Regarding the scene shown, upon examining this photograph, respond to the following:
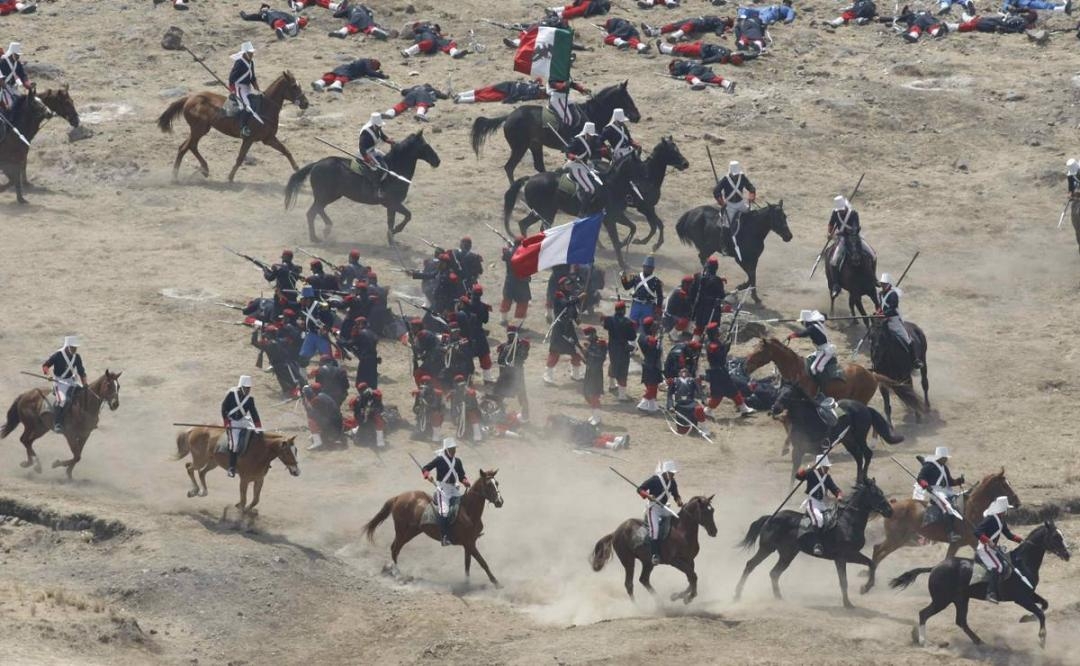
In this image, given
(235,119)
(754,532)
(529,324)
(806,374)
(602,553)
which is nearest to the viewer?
(602,553)

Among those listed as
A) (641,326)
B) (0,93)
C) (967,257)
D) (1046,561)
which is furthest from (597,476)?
(0,93)

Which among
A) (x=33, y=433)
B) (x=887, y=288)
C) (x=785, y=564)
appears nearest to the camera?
(x=785, y=564)

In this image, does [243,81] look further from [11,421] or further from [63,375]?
[11,421]

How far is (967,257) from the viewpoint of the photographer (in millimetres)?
43969

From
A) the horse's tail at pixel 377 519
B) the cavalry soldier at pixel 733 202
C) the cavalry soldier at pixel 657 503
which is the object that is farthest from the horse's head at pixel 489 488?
the cavalry soldier at pixel 733 202

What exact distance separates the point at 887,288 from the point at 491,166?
1343 cm

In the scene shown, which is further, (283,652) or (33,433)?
(33,433)

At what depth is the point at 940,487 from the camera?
101 ft

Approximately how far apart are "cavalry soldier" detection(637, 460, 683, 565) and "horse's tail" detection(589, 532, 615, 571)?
2.29 ft

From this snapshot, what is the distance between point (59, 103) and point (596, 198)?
12.3m

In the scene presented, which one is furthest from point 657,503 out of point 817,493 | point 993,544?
point 993,544

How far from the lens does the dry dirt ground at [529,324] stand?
94.7 feet

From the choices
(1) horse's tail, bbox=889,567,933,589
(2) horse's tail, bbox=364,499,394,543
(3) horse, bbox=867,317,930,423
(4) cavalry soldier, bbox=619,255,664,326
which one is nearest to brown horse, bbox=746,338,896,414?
(3) horse, bbox=867,317,930,423

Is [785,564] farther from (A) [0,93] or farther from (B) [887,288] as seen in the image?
(A) [0,93]
